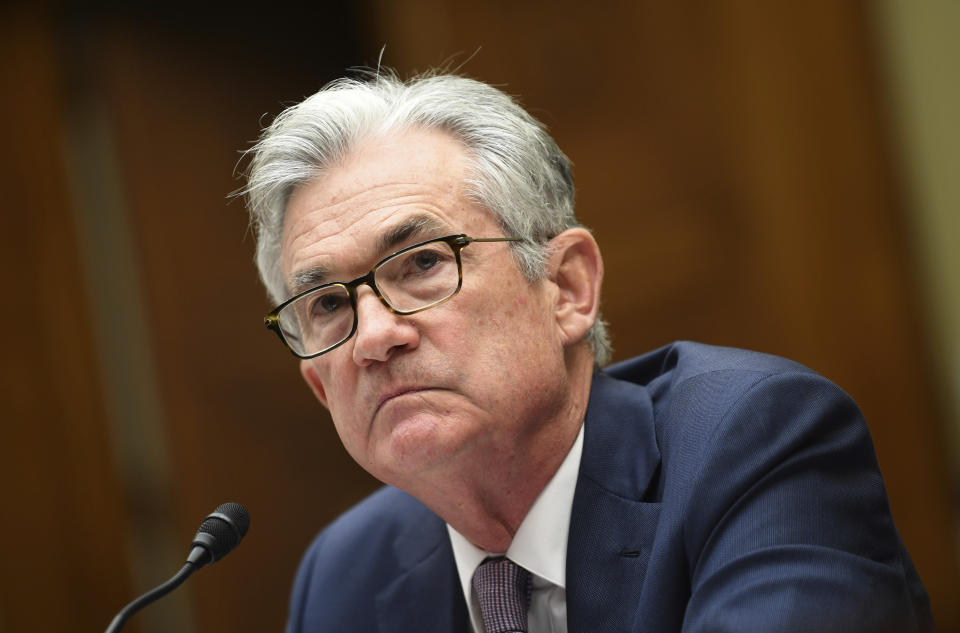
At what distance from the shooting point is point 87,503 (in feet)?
12.9

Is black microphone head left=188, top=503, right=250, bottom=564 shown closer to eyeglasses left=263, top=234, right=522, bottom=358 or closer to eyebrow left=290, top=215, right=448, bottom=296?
eyeglasses left=263, top=234, right=522, bottom=358

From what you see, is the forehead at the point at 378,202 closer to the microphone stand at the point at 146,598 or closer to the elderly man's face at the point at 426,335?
the elderly man's face at the point at 426,335

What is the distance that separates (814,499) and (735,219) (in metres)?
2.08

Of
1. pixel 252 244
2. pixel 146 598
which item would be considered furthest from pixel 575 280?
pixel 252 244

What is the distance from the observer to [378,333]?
156cm

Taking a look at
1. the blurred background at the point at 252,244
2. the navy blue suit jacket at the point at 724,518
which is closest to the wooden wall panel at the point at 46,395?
the blurred background at the point at 252,244

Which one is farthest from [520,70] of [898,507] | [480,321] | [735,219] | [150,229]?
[480,321]

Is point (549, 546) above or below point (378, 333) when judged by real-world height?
below

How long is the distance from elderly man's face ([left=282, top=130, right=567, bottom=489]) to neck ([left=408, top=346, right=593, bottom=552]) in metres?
0.01

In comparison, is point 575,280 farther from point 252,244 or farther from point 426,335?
point 252,244

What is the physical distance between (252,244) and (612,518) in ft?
10.9

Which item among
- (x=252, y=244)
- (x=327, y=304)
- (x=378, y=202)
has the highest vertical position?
(x=378, y=202)

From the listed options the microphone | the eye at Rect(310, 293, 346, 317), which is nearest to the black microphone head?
the microphone

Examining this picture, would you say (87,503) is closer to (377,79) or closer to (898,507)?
(377,79)
